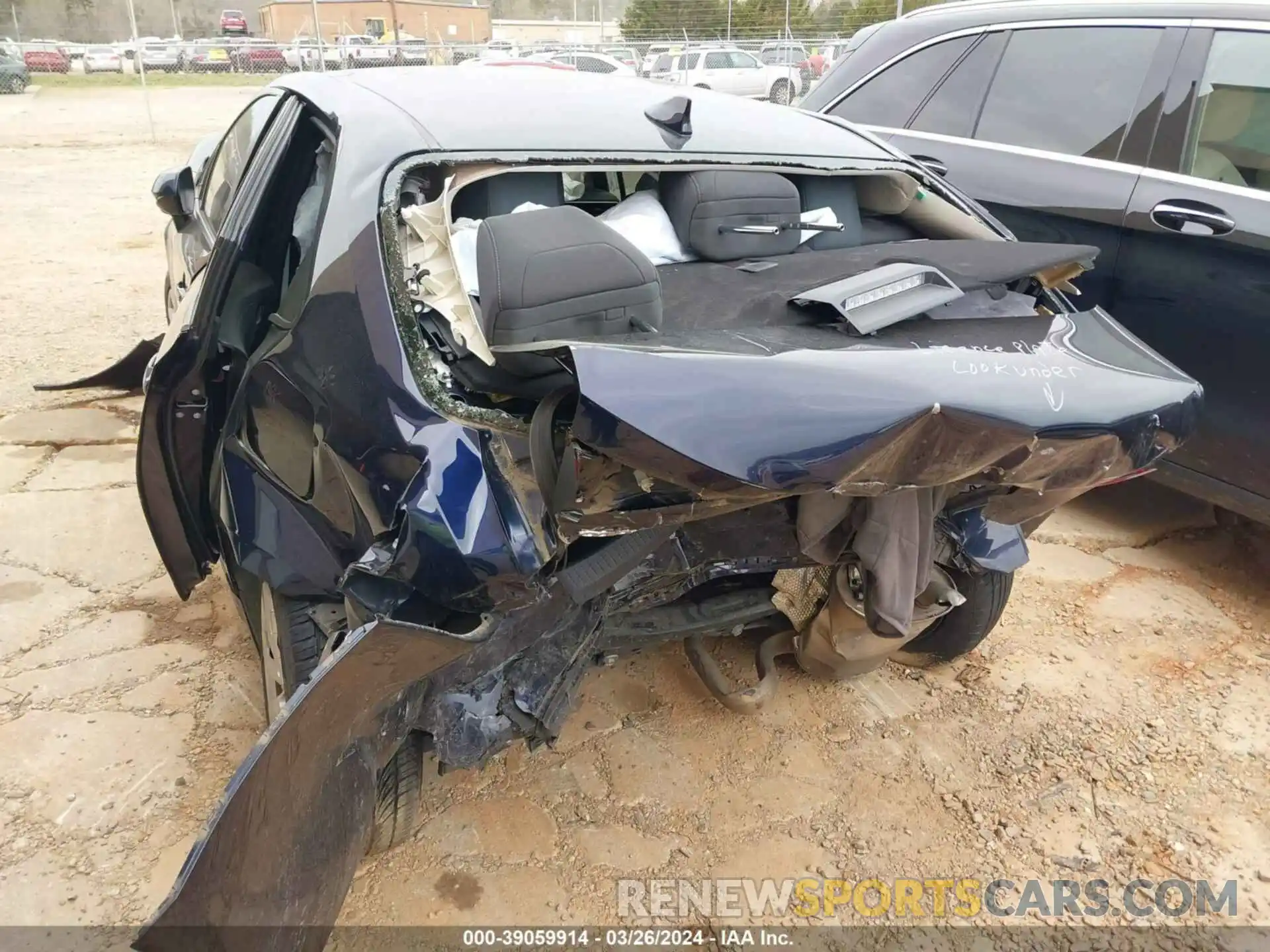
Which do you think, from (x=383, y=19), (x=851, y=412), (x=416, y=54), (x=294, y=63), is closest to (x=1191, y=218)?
(x=851, y=412)

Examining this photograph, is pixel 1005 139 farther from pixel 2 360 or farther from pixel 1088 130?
pixel 2 360

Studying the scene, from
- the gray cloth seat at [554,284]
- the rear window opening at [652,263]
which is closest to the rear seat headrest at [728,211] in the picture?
the rear window opening at [652,263]

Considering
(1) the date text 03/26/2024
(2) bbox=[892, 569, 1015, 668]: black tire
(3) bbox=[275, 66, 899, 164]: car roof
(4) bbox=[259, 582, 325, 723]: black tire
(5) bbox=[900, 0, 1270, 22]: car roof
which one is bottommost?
(1) the date text 03/26/2024

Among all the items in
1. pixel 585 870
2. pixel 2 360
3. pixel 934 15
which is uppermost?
pixel 934 15

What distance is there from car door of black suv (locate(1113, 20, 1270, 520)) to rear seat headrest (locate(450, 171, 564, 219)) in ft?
6.96

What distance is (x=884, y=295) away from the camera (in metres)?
1.70

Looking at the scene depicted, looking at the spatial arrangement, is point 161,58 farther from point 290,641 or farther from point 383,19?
point 290,641

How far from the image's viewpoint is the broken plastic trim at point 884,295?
64.2 inches

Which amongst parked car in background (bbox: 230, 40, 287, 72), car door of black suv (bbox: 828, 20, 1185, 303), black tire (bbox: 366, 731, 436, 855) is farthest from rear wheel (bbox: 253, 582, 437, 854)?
parked car in background (bbox: 230, 40, 287, 72)

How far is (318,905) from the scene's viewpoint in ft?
4.78

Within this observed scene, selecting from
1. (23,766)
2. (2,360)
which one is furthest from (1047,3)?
(2,360)

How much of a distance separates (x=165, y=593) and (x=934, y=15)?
3745mm

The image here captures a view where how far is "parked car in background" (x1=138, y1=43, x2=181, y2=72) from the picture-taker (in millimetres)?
24938

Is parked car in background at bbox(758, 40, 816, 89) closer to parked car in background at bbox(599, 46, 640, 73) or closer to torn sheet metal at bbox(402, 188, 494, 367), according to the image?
parked car in background at bbox(599, 46, 640, 73)
